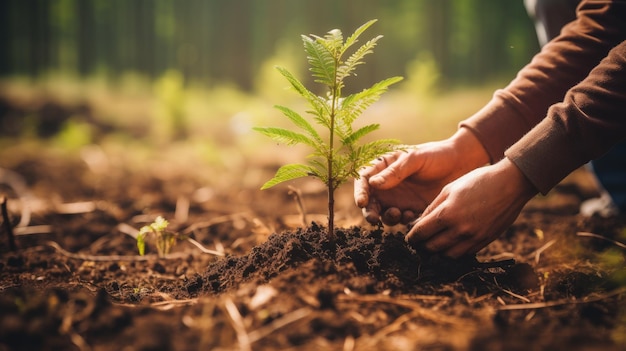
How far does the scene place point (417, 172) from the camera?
259 centimetres

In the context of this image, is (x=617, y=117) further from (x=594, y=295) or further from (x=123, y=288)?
(x=123, y=288)

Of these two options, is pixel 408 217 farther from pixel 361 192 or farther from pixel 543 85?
pixel 543 85

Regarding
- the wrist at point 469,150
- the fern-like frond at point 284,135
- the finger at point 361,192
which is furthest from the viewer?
the wrist at point 469,150

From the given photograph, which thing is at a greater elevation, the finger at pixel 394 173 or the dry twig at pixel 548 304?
the finger at pixel 394 173

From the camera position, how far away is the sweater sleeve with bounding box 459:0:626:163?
2.66 m

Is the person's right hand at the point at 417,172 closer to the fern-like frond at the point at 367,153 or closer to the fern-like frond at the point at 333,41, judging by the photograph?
the fern-like frond at the point at 367,153

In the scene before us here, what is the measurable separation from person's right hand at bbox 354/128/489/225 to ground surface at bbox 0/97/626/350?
264 millimetres

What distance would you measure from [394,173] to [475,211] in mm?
521

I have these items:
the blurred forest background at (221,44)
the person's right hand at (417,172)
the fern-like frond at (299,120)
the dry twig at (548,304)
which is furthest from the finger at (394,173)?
the blurred forest background at (221,44)

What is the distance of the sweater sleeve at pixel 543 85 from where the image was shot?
2656 mm

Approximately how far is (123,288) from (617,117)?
2.85m

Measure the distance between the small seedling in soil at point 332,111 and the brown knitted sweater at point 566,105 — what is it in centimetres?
79

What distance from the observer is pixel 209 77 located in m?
38.8

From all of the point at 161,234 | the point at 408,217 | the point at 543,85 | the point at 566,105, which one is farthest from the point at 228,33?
the point at 566,105
